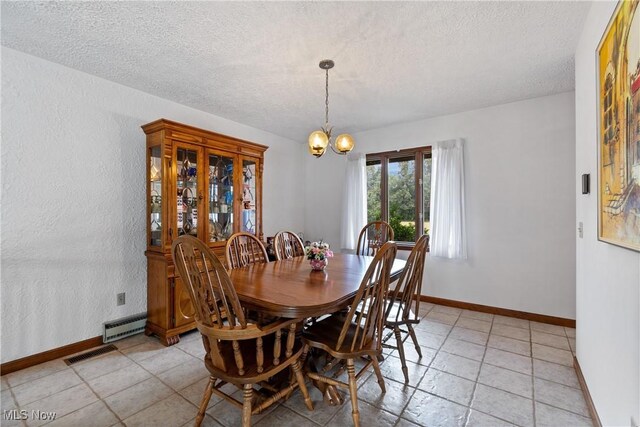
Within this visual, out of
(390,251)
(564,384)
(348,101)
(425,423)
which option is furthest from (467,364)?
(348,101)

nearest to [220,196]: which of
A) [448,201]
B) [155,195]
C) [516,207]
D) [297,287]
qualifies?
[155,195]

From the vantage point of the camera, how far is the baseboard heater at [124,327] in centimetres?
258

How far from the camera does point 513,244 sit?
3.25m

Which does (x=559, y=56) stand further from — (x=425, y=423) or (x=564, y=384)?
(x=425, y=423)

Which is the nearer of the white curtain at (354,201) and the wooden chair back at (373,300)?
the wooden chair back at (373,300)

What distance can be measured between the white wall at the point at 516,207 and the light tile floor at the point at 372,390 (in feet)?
2.23

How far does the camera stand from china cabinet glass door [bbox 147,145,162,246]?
2746 mm

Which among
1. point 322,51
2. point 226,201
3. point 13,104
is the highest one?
point 322,51

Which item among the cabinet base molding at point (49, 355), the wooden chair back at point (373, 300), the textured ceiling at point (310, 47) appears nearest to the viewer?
the wooden chair back at point (373, 300)

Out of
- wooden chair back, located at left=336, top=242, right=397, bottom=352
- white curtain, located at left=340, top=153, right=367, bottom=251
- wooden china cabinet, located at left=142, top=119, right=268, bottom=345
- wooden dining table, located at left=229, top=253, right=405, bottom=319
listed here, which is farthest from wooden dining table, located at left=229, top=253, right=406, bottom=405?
white curtain, located at left=340, top=153, right=367, bottom=251

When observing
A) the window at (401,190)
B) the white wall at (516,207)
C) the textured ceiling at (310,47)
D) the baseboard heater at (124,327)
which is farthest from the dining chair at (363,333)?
the window at (401,190)

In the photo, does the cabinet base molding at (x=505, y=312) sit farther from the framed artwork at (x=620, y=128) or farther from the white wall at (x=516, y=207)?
the framed artwork at (x=620, y=128)

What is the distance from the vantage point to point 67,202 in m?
2.42

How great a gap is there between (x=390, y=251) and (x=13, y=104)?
3054 millimetres
